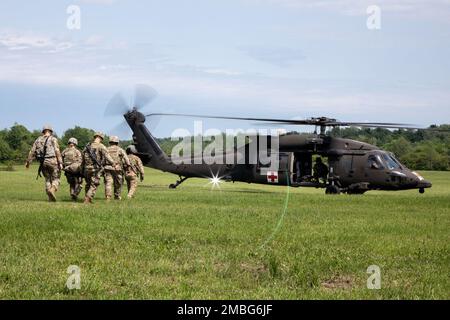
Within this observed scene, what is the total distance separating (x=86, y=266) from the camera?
1047 cm

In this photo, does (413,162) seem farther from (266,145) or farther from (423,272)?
(423,272)

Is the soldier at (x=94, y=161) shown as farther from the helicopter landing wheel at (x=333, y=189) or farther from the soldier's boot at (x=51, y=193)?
the helicopter landing wheel at (x=333, y=189)

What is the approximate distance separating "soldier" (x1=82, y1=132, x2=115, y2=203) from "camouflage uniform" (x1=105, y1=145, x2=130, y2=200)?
0.40 m

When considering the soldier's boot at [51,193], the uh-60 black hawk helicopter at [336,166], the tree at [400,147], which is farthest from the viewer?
the tree at [400,147]

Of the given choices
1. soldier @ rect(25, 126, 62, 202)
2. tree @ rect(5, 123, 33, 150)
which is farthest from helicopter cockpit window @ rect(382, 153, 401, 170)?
tree @ rect(5, 123, 33, 150)

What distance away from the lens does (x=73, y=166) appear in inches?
934

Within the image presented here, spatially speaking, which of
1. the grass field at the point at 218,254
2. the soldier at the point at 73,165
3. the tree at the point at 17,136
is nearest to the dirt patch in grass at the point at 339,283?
the grass field at the point at 218,254

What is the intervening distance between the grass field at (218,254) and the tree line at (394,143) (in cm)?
4399

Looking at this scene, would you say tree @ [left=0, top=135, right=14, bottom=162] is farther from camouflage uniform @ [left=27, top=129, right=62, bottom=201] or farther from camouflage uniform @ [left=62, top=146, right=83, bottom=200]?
camouflage uniform @ [left=27, top=129, right=62, bottom=201]

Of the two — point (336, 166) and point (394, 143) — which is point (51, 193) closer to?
point (336, 166)

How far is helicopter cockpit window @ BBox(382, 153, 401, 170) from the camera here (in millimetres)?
30750

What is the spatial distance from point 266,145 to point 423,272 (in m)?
23.0

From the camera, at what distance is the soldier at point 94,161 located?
73.5 feet

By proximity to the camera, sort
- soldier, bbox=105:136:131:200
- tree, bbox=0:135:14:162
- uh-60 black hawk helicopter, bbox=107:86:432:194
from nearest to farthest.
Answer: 1. soldier, bbox=105:136:131:200
2. uh-60 black hawk helicopter, bbox=107:86:432:194
3. tree, bbox=0:135:14:162
